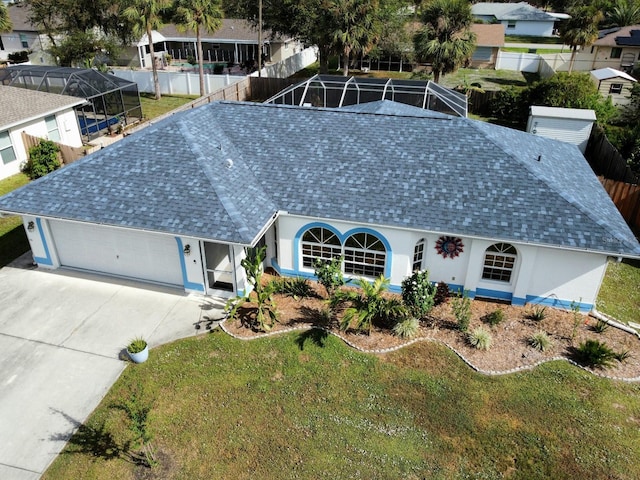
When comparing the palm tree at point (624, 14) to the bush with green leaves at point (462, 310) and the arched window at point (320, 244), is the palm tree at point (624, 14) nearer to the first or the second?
the bush with green leaves at point (462, 310)

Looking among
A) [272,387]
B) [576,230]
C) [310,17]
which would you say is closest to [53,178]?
[272,387]

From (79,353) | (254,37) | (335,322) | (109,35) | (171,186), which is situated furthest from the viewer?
(254,37)

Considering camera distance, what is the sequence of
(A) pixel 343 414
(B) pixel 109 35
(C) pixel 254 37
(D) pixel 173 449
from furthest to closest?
(C) pixel 254 37
(B) pixel 109 35
(A) pixel 343 414
(D) pixel 173 449

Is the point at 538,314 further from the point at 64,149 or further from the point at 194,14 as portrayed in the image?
the point at 194,14

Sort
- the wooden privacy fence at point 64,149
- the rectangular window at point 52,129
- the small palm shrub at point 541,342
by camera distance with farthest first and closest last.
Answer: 1. the rectangular window at point 52,129
2. the wooden privacy fence at point 64,149
3. the small palm shrub at point 541,342

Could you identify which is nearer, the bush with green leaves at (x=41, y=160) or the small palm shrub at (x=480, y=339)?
the small palm shrub at (x=480, y=339)

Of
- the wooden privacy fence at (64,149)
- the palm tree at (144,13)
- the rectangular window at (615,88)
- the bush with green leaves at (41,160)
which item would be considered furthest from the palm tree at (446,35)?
the bush with green leaves at (41,160)

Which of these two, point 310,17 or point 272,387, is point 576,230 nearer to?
point 272,387

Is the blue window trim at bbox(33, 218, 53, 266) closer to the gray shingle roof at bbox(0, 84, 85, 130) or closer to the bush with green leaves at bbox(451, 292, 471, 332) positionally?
the gray shingle roof at bbox(0, 84, 85, 130)
